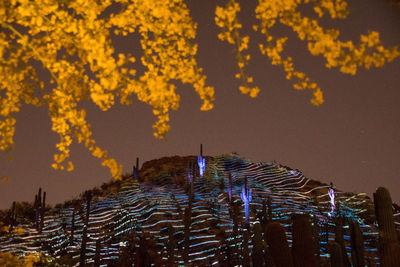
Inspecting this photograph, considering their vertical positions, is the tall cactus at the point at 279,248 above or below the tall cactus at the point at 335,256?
above

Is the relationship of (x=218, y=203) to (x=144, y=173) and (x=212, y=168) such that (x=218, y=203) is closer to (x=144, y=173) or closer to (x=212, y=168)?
(x=212, y=168)

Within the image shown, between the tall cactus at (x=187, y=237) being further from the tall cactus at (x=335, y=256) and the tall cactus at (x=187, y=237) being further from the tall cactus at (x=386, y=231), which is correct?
the tall cactus at (x=386, y=231)

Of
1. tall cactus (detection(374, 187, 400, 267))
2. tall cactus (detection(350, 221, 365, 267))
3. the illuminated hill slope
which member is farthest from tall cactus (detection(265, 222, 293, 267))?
the illuminated hill slope

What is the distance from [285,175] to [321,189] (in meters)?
3.48

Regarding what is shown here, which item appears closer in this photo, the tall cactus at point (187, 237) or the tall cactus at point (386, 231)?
the tall cactus at point (386, 231)

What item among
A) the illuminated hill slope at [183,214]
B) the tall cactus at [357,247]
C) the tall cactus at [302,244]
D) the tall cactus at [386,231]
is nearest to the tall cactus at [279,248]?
the tall cactus at [302,244]

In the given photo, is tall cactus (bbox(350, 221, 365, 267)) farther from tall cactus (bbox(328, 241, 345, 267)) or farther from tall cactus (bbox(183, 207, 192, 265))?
tall cactus (bbox(183, 207, 192, 265))

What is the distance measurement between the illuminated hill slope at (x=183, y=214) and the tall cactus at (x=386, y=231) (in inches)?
251

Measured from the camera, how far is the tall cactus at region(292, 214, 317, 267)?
22.6 feet

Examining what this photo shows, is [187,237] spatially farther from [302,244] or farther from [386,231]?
[302,244]

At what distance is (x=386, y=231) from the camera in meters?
8.11

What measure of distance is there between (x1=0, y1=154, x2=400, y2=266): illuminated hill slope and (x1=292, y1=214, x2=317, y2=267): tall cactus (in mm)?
8034

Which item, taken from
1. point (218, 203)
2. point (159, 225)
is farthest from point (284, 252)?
point (218, 203)

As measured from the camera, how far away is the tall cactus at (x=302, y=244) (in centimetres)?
689
